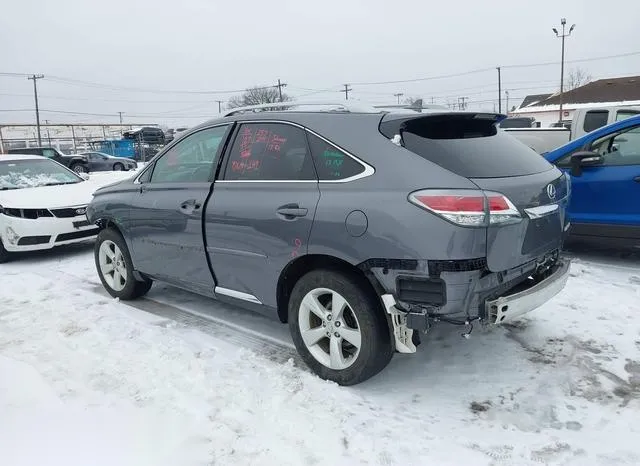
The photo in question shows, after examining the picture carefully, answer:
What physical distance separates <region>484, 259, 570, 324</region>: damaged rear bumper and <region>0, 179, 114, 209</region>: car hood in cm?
597

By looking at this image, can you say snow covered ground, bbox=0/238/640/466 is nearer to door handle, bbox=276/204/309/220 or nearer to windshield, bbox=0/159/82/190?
door handle, bbox=276/204/309/220

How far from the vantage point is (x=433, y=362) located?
368 centimetres

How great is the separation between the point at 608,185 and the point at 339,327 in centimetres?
390

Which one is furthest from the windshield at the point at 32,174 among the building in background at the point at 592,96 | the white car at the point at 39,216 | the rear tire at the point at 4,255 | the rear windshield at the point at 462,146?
the building in background at the point at 592,96

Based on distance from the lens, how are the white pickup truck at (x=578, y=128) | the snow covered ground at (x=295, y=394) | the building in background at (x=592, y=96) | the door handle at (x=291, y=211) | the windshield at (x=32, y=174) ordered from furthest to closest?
the building in background at (x=592, y=96), the white pickup truck at (x=578, y=128), the windshield at (x=32, y=174), the door handle at (x=291, y=211), the snow covered ground at (x=295, y=394)

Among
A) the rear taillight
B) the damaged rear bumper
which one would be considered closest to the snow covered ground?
the damaged rear bumper

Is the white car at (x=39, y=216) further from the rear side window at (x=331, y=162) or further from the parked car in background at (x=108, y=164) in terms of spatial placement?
the parked car in background at (x=108, y=164)

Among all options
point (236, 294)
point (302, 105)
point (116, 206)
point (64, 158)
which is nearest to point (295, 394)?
point (236, 294)

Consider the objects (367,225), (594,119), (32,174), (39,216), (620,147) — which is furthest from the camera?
(594,119)

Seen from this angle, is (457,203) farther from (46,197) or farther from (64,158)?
(64,158)

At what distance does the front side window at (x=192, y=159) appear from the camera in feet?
13.4

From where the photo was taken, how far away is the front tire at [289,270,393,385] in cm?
306

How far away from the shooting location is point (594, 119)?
10320 mm

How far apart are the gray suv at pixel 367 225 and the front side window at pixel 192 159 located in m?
0.02
